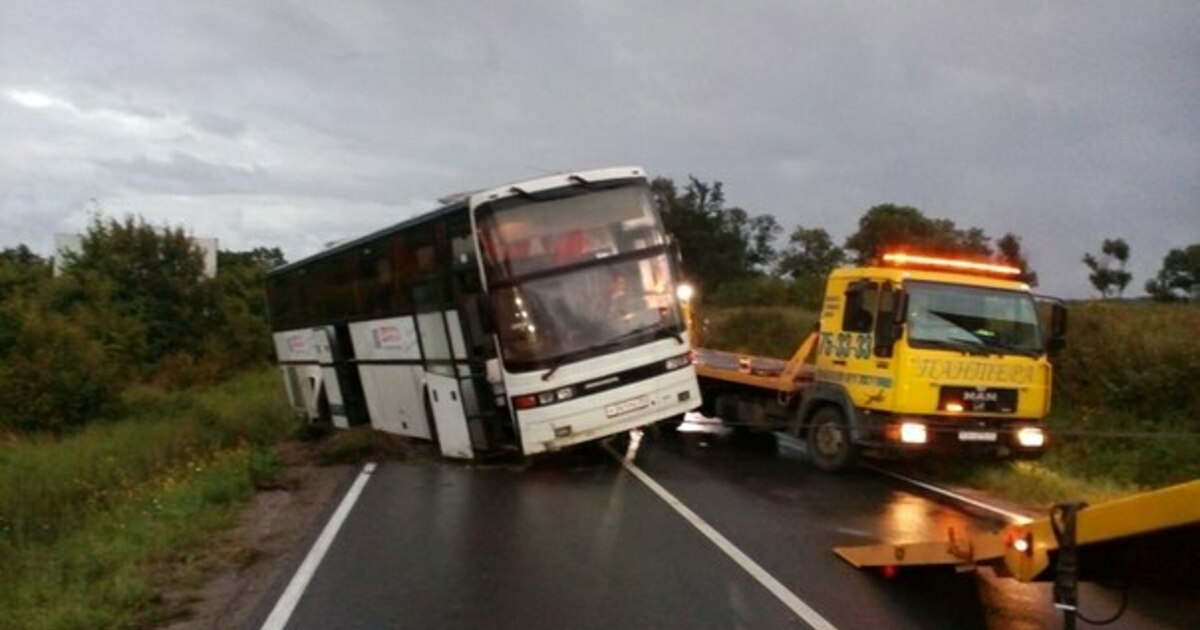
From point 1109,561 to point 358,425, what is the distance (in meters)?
16.5

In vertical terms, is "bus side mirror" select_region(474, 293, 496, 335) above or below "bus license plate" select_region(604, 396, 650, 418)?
above

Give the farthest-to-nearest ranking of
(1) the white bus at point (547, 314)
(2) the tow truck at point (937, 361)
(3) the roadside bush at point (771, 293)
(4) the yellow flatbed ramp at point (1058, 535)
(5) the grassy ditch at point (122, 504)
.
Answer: (3) the roadside bush at point (771, 293) → (1) the white bus at point (547, 314) → (2) the tow truck at point (937, 361) → (5) the grassy ditch at point (122, 504) → (4) the yellow flatbed ramp at point (1058, 535)

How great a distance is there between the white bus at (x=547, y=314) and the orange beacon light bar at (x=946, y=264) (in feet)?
9.58

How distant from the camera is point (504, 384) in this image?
15188 millimetres

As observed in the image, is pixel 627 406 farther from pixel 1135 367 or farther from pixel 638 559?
pixel 1135 367

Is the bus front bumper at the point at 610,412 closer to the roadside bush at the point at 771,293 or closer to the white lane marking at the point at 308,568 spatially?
the white lane marking at the point at 308,568

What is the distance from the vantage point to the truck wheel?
15578 mm

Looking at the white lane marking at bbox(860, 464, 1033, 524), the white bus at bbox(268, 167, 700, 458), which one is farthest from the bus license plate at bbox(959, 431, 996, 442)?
the white bus at bbox(268, 167, 700, 458)

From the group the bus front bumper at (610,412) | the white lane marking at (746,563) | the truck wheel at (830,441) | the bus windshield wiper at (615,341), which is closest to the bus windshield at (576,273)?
the bus windshield wiper at (615,341)

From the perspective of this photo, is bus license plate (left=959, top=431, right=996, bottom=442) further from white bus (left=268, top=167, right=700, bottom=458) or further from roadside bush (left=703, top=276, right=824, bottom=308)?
roadside bush (left=703, top=276, right=824, bottom=308)

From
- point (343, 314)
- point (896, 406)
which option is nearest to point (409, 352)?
point (343, 314)

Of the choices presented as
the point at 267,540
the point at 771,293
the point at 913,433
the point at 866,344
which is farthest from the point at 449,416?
the point at 771,293

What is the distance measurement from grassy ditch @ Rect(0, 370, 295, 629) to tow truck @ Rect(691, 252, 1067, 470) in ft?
26.0

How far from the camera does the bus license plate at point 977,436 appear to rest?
14812 mm
